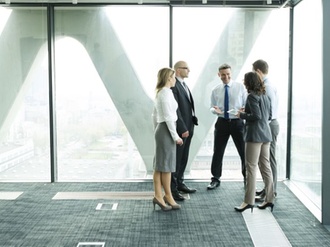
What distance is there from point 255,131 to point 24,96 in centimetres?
328

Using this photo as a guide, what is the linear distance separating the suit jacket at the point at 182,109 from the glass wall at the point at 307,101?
4.45 feet

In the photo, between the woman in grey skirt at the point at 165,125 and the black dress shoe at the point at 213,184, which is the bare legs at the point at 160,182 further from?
the black dress shoe at the point at 213,184

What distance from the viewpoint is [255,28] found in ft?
20.8

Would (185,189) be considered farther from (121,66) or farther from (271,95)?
(121,66)

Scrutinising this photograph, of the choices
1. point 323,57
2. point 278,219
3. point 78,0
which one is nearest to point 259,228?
point 278,219

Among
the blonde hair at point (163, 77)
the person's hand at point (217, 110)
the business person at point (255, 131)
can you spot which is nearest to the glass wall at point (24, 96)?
the blonde hair at point (163, 77)

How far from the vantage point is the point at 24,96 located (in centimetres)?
636

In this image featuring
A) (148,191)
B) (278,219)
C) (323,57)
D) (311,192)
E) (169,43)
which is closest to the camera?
(323,57)

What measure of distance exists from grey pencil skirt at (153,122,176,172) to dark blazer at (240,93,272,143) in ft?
2.45

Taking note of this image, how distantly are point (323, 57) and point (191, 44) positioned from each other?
2.39m

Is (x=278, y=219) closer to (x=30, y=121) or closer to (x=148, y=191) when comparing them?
(x=148, y=191)

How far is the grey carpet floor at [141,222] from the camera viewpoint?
409cm

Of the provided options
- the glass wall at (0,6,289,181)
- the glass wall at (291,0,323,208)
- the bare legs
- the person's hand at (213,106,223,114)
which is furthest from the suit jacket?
the glass wall at (291,0,323,208)

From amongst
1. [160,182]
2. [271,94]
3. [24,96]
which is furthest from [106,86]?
[271,94]
